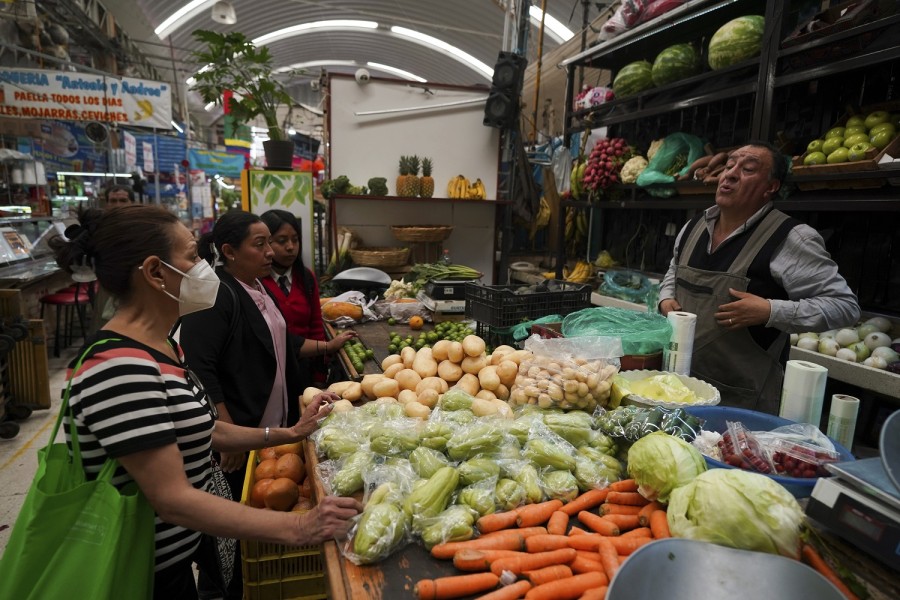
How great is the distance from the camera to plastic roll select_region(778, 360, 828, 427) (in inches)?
71.1

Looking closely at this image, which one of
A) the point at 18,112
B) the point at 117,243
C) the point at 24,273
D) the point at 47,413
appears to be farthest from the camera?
the point at 18,112

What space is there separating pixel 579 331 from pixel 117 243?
2.05 m

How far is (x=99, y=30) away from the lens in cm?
1056

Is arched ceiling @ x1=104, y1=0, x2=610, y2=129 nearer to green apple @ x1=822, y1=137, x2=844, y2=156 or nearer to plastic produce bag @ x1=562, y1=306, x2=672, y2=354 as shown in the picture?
green apple @ x1=822, y1=137, x2=844, y2=156

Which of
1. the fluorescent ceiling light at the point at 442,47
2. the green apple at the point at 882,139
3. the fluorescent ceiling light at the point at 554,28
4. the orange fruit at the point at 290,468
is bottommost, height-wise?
the orange fruit at the point at 290,468

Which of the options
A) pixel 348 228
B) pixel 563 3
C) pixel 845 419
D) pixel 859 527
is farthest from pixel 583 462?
pixel 563 3

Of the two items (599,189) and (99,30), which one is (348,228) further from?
(99,30)

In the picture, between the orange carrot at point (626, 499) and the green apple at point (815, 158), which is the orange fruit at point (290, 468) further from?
the green apple at point (815, 158)

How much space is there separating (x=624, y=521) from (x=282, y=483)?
52.5 inches

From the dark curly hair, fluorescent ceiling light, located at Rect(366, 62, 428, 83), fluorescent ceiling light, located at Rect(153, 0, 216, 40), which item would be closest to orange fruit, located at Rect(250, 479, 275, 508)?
the dark curly hair

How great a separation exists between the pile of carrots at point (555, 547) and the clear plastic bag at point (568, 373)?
1.60 feet

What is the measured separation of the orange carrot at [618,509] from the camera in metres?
1.52

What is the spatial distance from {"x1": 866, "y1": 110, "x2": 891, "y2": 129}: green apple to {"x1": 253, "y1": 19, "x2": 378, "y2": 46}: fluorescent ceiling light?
15980 millimetres

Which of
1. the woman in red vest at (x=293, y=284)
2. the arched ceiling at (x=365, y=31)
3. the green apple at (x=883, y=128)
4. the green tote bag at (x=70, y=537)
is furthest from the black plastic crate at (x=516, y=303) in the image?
the arched ceiling at (x=365, y=31)
